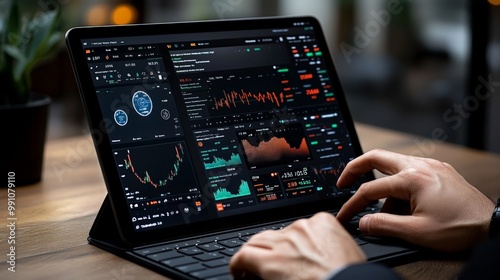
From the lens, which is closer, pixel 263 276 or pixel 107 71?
pixel 263 276

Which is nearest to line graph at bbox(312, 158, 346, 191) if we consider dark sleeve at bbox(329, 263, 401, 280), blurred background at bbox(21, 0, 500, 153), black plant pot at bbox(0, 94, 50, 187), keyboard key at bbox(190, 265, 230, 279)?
keyboard key at bbox(190, 265, 230, 279)

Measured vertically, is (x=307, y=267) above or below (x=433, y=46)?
above

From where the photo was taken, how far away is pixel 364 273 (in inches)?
31.3

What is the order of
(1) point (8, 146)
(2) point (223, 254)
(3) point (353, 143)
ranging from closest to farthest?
1. (2) point (223, 254)
2. (3) point (353, 143)
3. (1) point (8, 146)

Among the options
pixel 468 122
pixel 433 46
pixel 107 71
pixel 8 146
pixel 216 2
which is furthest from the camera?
pixel 216 2

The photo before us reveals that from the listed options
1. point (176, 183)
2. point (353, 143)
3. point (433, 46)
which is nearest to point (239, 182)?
point (176, 183)

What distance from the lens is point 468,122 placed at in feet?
8.19

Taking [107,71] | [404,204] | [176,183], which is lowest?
[404,204]

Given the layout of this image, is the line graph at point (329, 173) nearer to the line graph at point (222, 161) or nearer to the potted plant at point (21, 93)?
the line graph at point (222, 161)

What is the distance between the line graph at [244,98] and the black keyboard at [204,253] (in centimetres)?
21

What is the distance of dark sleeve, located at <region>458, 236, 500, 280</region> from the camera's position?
0.79m

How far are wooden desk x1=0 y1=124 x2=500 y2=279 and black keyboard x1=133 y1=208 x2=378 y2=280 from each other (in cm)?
3

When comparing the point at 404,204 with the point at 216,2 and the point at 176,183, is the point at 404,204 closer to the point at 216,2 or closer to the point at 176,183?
the point at 176,183

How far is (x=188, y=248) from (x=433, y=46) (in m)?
2.31
